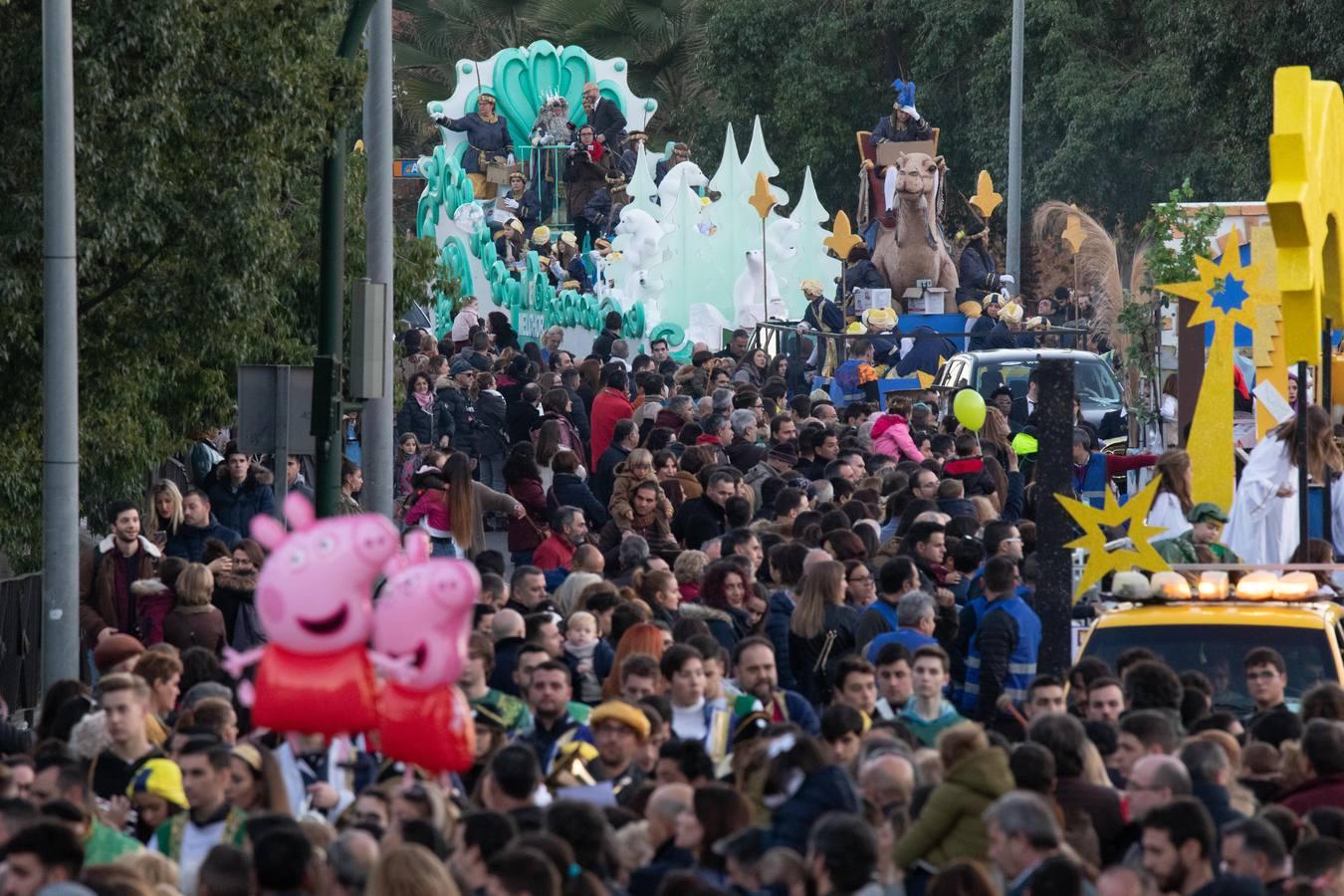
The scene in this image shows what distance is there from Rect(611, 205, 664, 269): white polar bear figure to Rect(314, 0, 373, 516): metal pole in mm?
22484

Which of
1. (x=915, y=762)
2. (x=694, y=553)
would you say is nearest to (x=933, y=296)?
(x=694, y=553)

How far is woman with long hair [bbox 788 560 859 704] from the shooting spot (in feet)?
42.8

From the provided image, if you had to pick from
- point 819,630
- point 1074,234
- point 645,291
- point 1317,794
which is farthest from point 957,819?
point 1074,234

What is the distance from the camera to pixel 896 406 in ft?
77.2

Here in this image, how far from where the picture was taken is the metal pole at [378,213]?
17938 mm

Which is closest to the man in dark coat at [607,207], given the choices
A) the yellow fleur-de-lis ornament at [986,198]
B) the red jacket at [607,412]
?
the yellow fleur-de-lis ornament at [986,198]

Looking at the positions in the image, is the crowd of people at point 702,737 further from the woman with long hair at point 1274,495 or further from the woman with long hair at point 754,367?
the woman with long hair at point 754,367

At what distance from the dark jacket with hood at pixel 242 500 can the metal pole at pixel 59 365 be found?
12.2ft

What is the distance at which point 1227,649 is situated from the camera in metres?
11.8

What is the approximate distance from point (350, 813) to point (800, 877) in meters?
1.88

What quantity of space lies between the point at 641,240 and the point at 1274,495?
Result: 24.1m

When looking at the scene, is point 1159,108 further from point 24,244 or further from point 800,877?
point 800,877

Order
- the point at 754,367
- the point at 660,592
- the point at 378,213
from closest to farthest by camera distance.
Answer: the point at 660,592 → the point at 378,213 → the point at 754,367

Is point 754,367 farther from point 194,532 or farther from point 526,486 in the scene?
point 194,532
